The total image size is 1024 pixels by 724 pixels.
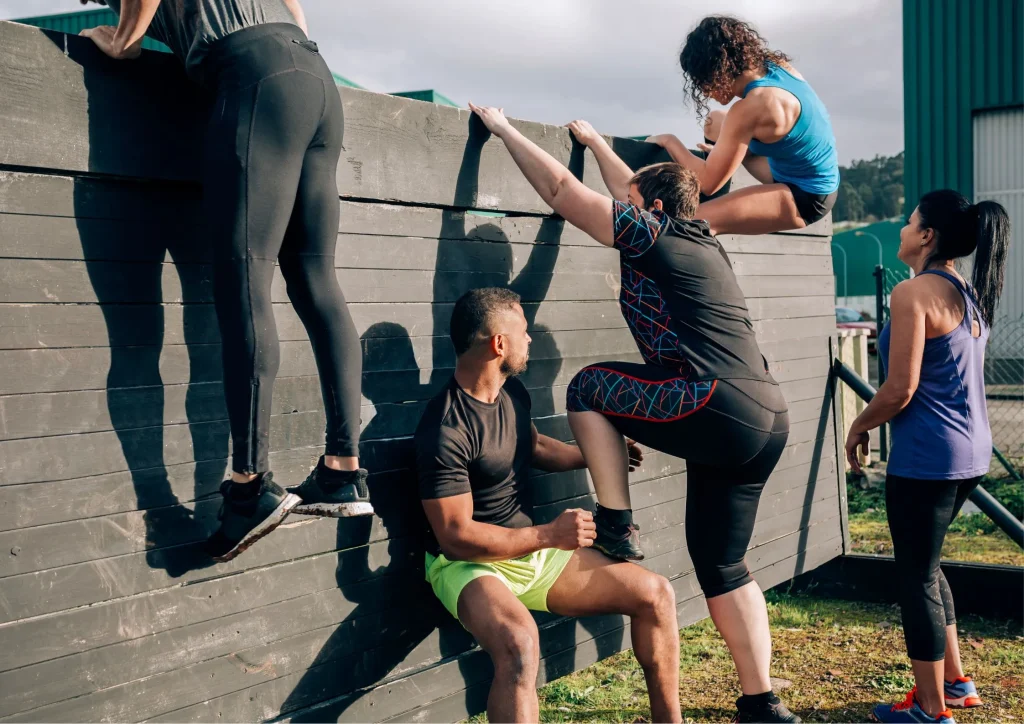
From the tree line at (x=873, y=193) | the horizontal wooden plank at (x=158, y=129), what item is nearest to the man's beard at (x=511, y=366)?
the horizontal wooden plank at (x=158, y=129)

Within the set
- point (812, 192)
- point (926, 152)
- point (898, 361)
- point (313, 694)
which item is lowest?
point (313, 694)

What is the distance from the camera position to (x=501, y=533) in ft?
9.59

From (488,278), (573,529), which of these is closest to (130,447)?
(573,529)

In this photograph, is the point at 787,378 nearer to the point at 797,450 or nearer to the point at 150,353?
the point at 797,450

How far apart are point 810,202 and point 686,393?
1449mm

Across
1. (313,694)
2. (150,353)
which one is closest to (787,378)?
(313,694)

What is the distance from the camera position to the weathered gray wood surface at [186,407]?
91.5 inches

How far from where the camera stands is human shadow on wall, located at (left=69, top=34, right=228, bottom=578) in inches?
96.3

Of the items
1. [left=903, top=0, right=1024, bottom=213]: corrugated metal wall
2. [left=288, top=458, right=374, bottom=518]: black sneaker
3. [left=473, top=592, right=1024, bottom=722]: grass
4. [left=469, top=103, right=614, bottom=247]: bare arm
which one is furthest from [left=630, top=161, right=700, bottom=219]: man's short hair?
[left=903, top=0, right=1024, bottom=213]: corrugated metal wall

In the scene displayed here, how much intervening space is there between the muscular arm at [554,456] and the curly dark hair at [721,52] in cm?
147

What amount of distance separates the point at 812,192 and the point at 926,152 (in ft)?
50.5

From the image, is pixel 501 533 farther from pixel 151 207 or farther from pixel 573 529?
pixel 151 207

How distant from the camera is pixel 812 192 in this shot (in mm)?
3887

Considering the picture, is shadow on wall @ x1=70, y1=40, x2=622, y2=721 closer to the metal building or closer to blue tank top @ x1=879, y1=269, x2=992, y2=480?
blue tank top @ x1=879, y1=269, x2=992, y2=480
